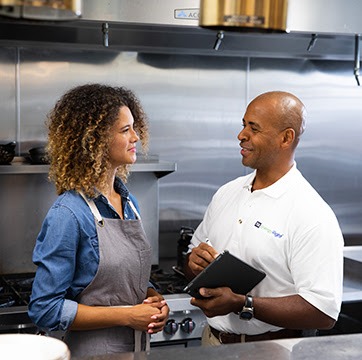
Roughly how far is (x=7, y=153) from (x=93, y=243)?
1.48 meters

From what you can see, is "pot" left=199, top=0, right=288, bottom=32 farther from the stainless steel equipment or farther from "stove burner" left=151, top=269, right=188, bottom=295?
"stove burner" left=151, top=269, right=188, bottom=295

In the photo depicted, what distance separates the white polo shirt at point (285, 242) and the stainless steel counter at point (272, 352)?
1.13ft

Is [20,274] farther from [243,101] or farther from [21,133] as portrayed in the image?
[243,101]

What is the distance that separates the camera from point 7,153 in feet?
12.4

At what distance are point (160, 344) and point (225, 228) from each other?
38.9 inches

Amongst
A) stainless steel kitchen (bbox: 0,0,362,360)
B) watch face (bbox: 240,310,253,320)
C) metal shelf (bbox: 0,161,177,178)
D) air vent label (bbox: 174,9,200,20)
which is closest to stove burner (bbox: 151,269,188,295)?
stainless steel kitchen (bbox: 0,0,362,360)

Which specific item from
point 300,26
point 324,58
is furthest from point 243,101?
point 300,26

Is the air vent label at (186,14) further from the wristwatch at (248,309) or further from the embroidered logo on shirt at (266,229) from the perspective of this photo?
the wristwatch at (248,309)

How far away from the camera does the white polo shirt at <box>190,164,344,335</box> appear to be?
252 cm

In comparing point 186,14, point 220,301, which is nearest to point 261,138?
point 220,301

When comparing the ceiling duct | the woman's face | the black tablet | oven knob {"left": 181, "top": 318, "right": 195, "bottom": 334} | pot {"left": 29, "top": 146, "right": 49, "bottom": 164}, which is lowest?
oven knob {"left": 181, "top": 318, "right": 195, "bottom": 334}

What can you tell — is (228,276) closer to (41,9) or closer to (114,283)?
(114,283)

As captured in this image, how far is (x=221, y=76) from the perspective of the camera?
14.9 feet

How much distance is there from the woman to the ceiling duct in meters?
1.25
